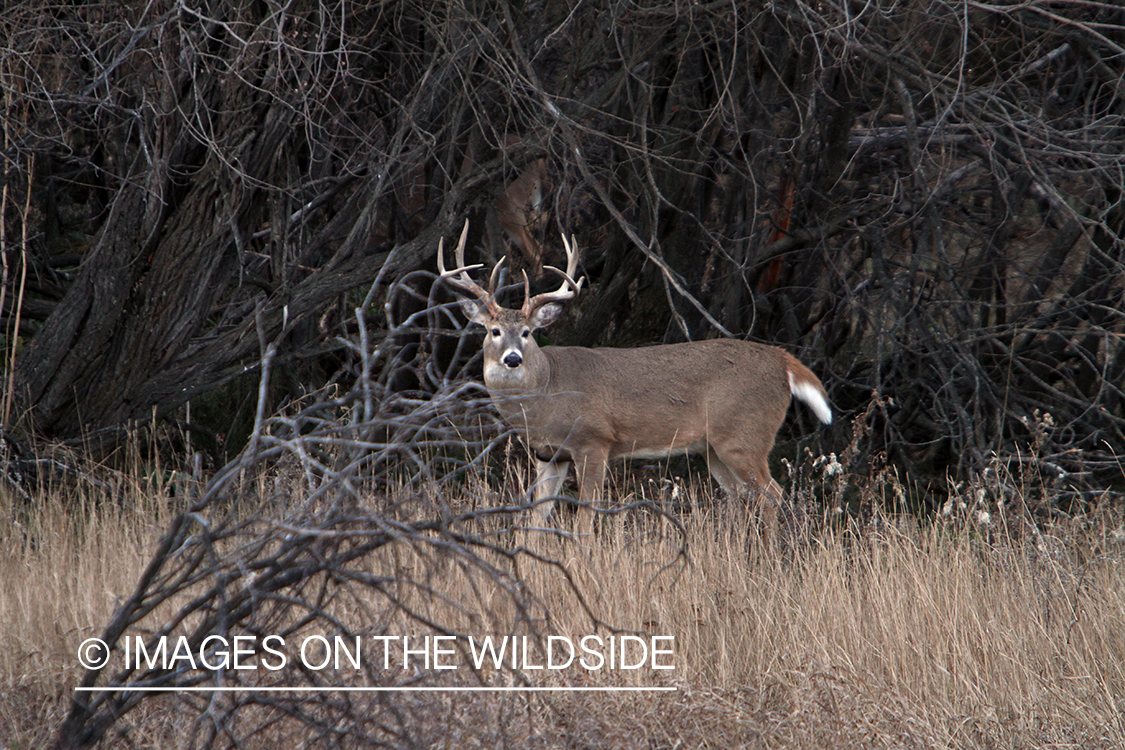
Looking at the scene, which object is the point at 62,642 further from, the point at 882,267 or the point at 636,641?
the point at 882,267

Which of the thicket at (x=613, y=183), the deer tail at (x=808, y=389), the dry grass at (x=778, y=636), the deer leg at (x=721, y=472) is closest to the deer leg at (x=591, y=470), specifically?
the deer leg at (x=721, y=472)

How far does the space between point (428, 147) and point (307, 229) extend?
1.62 metres

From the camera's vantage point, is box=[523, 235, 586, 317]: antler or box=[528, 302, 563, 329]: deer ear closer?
box=[523, 235, 586, 317]: antler

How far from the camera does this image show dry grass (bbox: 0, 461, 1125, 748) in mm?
3557

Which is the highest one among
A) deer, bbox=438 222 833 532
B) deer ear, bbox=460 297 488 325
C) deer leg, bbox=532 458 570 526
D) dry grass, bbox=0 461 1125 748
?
deer ear, bbox=460 297 488 325

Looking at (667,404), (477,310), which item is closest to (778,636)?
(667,404)

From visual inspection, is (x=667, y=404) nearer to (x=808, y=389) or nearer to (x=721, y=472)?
(x=721, y=472)

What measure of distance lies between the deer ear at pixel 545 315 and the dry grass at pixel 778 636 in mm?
2037

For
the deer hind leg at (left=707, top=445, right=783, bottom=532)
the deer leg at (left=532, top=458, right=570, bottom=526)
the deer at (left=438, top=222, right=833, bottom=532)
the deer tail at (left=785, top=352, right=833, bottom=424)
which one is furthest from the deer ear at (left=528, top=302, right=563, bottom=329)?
the deer tail at (left=785, top=352, right=833, bottom=424)

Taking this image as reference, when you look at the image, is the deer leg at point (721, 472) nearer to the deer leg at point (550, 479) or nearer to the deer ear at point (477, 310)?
the deer leg at point (550, 479)

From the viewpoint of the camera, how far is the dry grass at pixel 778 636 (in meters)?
3.56

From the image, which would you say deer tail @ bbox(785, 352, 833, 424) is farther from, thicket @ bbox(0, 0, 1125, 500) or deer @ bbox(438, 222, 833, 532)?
thicket @ bbox(0, 0, 1125, 500)

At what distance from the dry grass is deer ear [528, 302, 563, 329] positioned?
2037 millimetres

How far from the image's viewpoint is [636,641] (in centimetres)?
420
